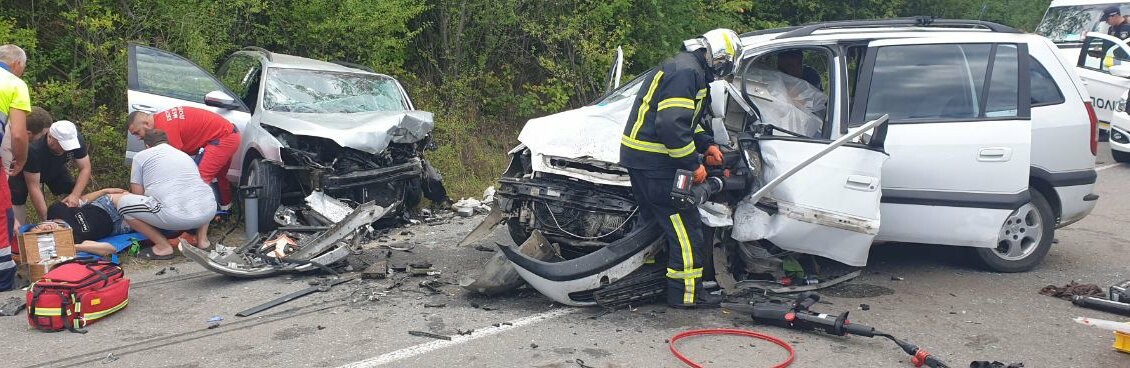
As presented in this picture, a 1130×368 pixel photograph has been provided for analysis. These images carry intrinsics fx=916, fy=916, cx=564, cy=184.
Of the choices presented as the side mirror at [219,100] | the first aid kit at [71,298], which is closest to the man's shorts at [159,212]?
the side mirror at [219,100]

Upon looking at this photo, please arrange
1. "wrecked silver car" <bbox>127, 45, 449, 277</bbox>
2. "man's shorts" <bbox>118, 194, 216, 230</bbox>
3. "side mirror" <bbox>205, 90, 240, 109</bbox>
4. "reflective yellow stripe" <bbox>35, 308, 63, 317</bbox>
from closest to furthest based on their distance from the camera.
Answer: "reflective yellow stripe" <bbox>35, 308, 63, 317</bbox> → "man's shorts" <bbox>118, 194, 216, 230</bbox> → "wrecked silver car" <bbox>127, 45, 449, 277</bbox> → "side mirror" <bbox>205, 90, 240, 109</bbox>

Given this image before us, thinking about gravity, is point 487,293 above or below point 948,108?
below

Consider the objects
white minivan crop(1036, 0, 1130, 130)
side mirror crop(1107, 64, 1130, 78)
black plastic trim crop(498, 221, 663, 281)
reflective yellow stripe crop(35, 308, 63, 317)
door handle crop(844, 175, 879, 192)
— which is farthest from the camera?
white minivan crop(1036, 0, 1130, 130)

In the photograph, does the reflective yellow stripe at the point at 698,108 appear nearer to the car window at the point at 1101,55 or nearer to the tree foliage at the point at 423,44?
the tree foliage at the point at 423,44

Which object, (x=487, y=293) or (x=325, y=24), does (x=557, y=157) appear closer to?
(x=487, y=293)

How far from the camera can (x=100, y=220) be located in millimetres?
7051

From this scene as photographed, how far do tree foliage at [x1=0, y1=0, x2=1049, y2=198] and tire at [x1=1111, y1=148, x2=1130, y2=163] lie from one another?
550 centimetres

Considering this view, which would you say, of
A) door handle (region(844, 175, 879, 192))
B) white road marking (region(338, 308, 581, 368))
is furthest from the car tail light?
white road marking (region(338, 308, 581, 368))

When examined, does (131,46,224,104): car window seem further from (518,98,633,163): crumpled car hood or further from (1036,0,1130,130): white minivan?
(1036,0,1130,130): white minivan

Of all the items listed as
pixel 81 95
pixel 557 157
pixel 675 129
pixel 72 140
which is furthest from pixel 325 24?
pixel 675 129

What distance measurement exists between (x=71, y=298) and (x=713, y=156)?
12.6 feet

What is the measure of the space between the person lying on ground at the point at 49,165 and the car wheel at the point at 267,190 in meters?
1.28

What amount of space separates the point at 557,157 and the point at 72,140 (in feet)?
12.8

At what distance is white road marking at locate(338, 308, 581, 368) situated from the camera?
470 cm
